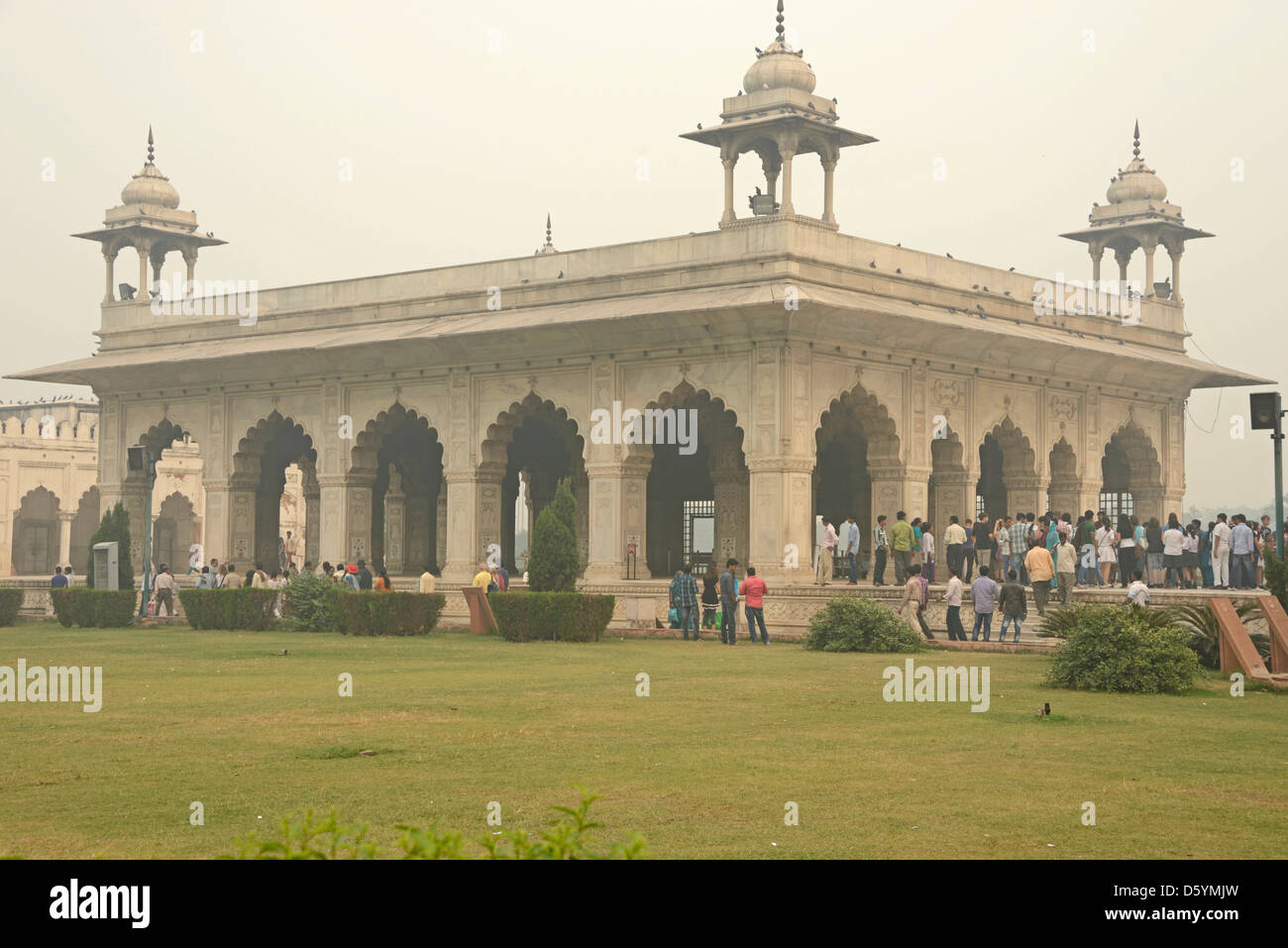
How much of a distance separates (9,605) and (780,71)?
1603 cm

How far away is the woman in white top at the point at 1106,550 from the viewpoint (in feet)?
85.4

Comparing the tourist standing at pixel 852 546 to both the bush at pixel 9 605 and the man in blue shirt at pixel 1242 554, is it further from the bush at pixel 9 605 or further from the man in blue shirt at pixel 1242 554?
the bush at pixel 9 605

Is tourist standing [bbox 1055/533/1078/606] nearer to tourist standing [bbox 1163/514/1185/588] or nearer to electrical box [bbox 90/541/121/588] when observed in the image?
tourist standing [bbox 1163/514/1185/588]

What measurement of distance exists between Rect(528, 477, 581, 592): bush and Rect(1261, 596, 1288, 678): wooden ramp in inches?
416

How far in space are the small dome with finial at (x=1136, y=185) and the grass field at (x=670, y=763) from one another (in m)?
22.7

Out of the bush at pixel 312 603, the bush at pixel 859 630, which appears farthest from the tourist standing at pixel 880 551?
the bush at pixel 312 603

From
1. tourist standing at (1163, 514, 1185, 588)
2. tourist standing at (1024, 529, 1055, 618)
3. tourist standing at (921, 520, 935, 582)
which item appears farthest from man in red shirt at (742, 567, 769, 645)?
tourist standing at (1163, 514, 1185, 588)

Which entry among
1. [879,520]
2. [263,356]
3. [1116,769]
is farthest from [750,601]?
[263,356]

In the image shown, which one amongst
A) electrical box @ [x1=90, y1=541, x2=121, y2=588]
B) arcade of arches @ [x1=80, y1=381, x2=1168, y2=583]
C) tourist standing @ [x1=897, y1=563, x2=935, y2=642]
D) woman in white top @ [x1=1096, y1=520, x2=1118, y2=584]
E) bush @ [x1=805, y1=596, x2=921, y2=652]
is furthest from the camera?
arcade of arches @ [x1=80, y1=381, x2=1168, y2=583]

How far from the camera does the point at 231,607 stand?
24891 mm

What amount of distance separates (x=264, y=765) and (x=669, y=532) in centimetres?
2596

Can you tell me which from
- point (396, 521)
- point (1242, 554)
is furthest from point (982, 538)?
point (396, 521)

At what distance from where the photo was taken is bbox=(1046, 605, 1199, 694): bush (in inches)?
576

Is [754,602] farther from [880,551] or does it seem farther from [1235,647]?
[1235,647]
